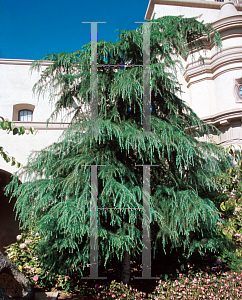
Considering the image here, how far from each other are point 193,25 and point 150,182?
3.01m

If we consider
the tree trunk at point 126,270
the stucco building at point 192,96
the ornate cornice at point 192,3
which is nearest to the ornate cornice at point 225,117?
the stucco building at point 192,96

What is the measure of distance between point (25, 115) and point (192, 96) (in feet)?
18.4

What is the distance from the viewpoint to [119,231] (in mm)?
4469

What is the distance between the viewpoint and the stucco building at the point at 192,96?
799cm

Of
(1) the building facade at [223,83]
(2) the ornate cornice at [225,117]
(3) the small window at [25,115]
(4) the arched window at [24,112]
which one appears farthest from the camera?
(3) the small window at [25,115]

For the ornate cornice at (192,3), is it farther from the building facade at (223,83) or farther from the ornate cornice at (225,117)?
the ornate cornice at (225,117)

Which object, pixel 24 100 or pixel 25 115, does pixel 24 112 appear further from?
pixel 24 100

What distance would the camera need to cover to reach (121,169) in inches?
184

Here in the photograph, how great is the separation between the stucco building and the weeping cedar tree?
251cm

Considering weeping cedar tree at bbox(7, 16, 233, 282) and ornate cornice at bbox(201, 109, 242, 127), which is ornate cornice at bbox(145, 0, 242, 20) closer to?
ornate cornice at bbox(201, 109, 242, 127)

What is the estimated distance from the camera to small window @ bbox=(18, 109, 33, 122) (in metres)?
9.52

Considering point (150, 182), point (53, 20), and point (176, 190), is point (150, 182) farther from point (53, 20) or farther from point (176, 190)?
point (53, 20)

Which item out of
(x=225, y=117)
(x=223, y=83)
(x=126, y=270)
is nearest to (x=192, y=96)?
(x=223, y=83)

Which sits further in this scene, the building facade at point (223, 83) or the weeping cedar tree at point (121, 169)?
the building facade at point (223, 83)
